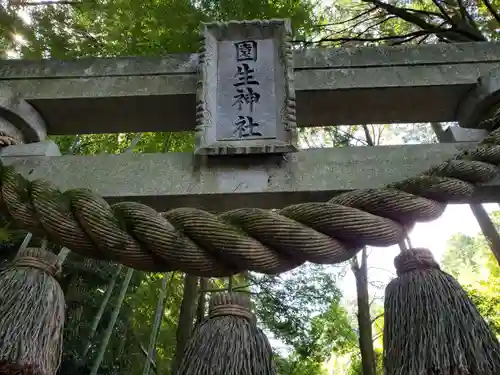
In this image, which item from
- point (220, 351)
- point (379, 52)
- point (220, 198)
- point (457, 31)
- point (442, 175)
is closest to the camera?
point (220, 351)

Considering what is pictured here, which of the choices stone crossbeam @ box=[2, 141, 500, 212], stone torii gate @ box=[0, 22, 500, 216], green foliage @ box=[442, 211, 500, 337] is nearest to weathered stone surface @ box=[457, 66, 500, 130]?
stone torii gate @ box=[0, 22, 500, 216]

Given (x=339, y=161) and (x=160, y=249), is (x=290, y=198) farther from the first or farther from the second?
(x=160, y=249)

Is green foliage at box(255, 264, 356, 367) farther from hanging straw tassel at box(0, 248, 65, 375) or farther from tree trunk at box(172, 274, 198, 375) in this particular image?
hanging straw tassel at box(0, 248, 65, 375)

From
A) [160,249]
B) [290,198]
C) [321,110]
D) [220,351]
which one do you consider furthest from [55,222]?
[321,110]

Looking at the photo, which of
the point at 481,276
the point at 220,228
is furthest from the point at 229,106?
the point at 481,276

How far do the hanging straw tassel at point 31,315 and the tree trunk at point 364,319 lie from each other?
5.33 metres

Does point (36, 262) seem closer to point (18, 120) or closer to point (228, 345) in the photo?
point (228, 345)

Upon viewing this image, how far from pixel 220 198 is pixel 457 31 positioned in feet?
8.92

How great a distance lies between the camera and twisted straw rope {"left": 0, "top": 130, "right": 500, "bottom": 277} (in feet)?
4.33

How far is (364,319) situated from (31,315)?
19.4 ft

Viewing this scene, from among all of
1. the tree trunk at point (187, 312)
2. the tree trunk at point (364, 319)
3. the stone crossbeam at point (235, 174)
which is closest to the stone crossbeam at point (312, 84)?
the stone crossbeam at point (235, 174)

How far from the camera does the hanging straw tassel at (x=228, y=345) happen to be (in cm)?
128

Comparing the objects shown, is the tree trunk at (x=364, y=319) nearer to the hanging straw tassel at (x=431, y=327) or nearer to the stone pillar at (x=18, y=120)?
the hanging straw tassel at (x=431, y=327)

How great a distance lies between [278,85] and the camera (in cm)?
209
